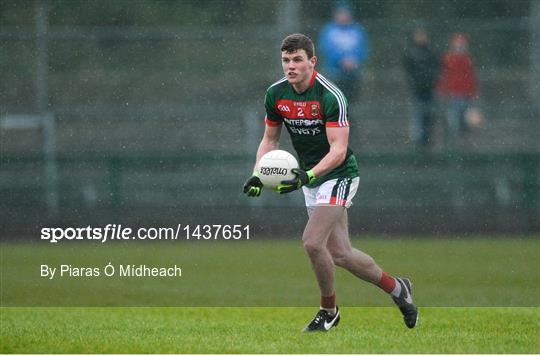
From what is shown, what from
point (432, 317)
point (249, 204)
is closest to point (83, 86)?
point (249, 204)

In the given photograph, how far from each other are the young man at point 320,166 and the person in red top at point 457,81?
723 cm

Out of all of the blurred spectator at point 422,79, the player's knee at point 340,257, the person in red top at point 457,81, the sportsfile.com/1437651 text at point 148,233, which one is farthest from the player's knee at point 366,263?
the person in red top at point 457,81

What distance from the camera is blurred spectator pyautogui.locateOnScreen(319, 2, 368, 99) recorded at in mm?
14867

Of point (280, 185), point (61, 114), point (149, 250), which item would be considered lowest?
point (149, 250)

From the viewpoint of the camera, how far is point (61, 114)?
16.0 metres

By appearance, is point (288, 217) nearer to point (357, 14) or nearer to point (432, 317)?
point (357, 14)

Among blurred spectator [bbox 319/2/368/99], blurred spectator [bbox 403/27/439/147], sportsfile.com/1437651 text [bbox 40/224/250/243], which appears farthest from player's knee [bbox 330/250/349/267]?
blurred spectator [bbox 403/27/439/147]

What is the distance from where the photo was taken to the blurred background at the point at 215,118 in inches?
605

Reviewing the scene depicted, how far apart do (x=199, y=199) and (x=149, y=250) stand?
168 cm

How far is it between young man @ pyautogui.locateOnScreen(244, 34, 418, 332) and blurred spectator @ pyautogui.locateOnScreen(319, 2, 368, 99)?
6.10 m

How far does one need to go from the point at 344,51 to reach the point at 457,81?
192 cm

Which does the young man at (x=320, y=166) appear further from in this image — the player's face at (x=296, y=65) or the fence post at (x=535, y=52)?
the fence post at (x=535, y=52)

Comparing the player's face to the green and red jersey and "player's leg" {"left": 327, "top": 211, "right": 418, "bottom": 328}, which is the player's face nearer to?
the green and red jersey

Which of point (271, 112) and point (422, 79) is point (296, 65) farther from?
point (422, 79)
